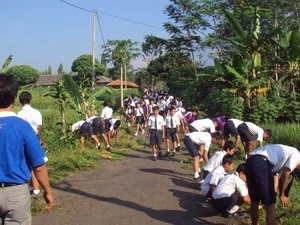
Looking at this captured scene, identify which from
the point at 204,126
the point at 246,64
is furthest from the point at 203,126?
the point at 246,64

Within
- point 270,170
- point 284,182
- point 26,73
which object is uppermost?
point 26,73

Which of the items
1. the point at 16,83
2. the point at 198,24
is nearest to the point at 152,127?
the point at 16,83

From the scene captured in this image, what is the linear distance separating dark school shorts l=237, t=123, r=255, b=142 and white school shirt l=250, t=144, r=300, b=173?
17.0 ft

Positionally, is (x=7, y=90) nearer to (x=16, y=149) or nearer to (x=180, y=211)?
(x=16, y=149)

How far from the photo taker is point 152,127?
14531 millimetres

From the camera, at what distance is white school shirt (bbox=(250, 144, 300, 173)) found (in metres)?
5.96

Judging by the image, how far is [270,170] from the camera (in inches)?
239

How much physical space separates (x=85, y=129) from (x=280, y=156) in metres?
9.91

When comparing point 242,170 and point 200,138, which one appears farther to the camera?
point 200,138

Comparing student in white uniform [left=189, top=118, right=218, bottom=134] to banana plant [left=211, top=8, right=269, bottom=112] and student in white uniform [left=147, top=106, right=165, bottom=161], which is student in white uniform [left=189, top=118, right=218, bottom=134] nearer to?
student in white uniform [left=147, top=106, right=165, bottom=161]

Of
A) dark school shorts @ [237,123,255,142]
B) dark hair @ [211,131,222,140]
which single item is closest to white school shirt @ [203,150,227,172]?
dark school shorts @ [237,123,255,142]

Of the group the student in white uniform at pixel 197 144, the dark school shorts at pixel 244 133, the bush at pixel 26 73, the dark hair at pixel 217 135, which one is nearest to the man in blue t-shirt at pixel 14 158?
the student in white uniform at pixel 197 144

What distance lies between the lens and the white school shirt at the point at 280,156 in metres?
5.96

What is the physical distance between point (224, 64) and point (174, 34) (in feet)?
56.7
